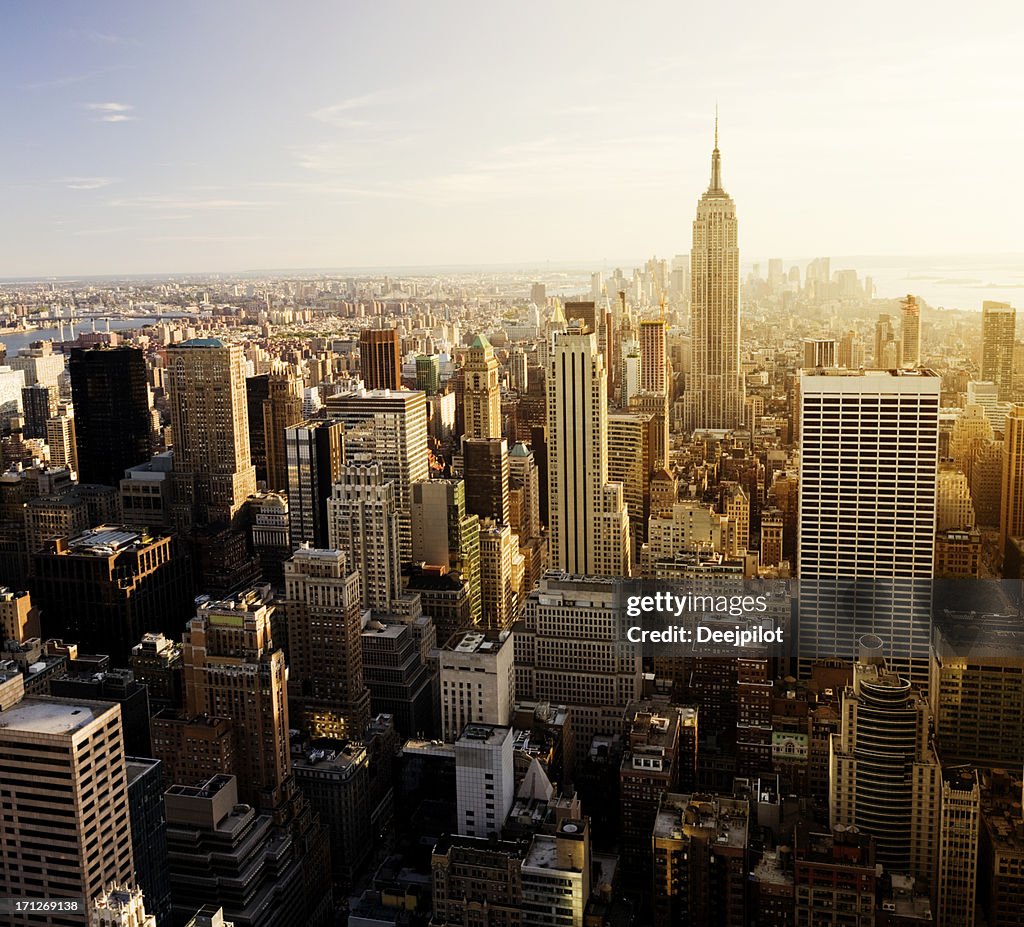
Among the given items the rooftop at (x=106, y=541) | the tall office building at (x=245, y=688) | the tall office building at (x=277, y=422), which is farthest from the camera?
the tall office building at (x=277, y=422)

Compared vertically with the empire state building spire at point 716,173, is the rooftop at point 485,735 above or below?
below

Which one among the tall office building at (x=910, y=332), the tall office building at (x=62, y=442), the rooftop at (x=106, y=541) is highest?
the tall office building at (x=910, y=332)

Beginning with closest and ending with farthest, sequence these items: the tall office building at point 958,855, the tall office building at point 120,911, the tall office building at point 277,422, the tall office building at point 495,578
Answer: the tall office building at point 120,911 → the tall office building at point 958,855 → the tall office building at point 495,578 → the tall office building at point 277,422

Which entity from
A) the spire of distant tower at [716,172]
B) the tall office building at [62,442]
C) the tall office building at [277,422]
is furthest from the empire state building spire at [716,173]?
the tall office building at [62,442]

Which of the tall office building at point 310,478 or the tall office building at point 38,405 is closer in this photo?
the tall office building at point 310,478

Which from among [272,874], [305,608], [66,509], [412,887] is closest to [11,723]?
[272,874]

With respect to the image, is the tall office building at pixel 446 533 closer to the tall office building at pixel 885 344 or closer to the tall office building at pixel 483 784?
the tall office building at pixel 885 344
